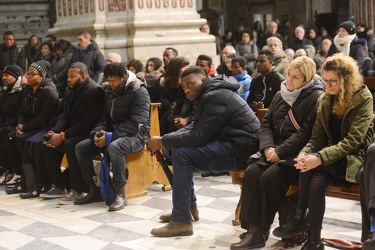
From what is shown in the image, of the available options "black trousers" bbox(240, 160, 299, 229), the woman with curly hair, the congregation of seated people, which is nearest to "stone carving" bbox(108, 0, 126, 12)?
the congregation of seated people

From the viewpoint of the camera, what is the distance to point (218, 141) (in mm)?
6547

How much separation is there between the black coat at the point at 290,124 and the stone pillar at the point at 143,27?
5.61 metres

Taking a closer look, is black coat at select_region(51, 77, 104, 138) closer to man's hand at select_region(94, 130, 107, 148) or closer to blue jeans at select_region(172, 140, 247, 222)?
man's hand at select_region(94, 130, 107, 148)

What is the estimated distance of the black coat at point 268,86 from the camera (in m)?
8.75

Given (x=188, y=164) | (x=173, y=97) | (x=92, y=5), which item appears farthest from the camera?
(x=92, y=5)

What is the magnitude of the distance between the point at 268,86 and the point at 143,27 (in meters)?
3.40

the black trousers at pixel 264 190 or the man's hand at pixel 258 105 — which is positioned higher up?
the man's hand at pixel 258 105

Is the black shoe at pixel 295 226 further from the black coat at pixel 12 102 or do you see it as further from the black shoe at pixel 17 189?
the black coat at pixel 12 102

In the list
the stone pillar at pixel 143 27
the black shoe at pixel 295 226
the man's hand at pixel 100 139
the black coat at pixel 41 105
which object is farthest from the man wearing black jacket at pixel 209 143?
the stone pillar at pixel 143 27

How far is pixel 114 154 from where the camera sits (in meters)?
7.75

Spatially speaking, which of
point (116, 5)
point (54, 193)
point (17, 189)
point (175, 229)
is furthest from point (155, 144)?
point (116, 5)

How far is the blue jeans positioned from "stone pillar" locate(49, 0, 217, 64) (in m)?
5.39

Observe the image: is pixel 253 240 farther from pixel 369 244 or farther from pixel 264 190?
pixel 369 244

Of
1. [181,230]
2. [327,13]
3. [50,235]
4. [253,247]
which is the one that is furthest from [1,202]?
[327,13]
